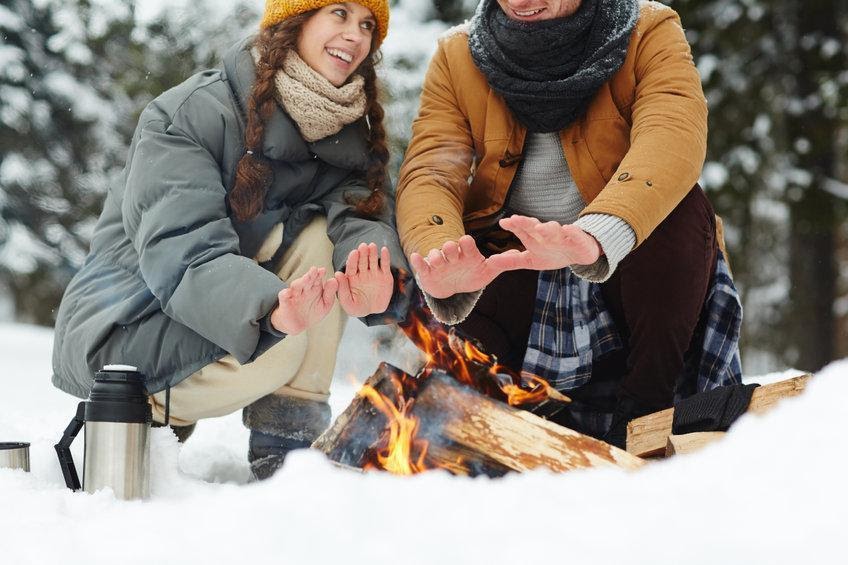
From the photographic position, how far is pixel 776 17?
761 centimetres

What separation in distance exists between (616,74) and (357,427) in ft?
4.11

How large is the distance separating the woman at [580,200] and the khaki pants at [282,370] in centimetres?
31

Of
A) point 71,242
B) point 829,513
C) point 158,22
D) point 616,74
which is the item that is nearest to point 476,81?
point 616,74

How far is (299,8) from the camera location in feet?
8.45

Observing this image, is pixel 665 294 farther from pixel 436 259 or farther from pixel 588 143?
pixel 436 259

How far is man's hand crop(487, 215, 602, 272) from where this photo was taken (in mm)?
2076

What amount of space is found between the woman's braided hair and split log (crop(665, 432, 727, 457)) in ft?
3.60

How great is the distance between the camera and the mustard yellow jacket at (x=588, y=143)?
2357mm

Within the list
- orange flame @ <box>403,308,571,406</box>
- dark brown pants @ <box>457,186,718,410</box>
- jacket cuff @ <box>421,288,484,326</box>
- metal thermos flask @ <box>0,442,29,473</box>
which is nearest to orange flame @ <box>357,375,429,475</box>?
jacket cuff @ <box>421,288,484,326</box>

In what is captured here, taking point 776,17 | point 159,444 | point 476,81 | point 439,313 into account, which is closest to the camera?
point 159,444

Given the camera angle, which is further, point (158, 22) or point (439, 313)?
point (158, 22)

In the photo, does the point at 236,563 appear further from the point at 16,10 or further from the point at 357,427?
the point at 16,10

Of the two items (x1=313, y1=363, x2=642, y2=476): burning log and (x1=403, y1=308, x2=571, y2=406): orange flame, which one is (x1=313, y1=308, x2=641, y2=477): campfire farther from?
(x1=403, y1=308, x2=571, y2=406): orange flame

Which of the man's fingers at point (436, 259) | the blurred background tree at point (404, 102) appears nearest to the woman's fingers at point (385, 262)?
the man's fingers at point (436, 259)
